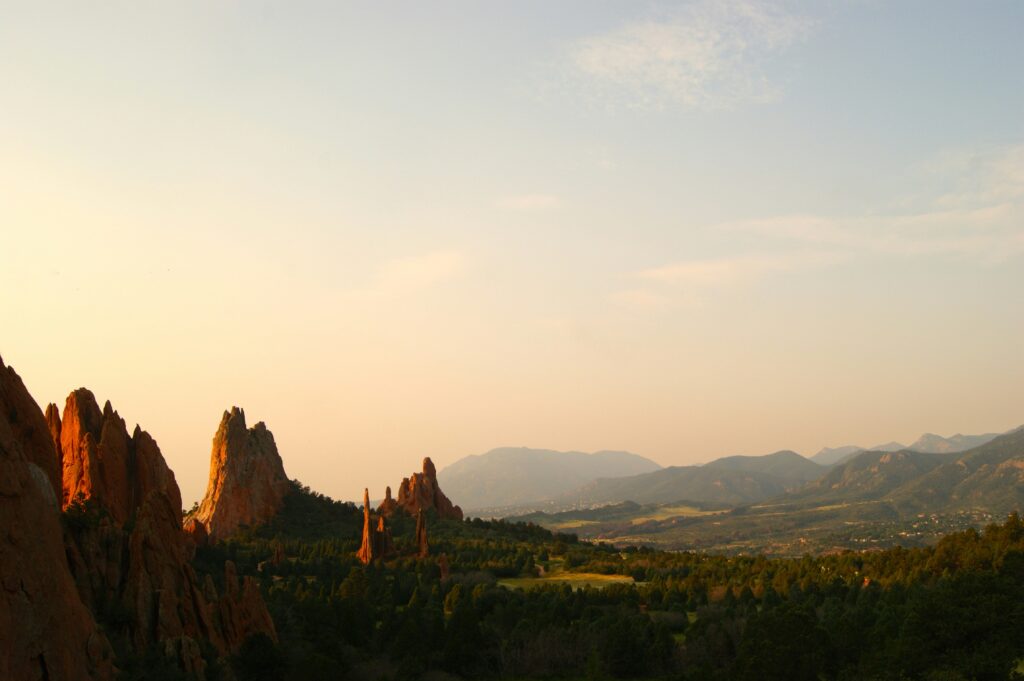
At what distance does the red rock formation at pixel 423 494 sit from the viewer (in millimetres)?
151250

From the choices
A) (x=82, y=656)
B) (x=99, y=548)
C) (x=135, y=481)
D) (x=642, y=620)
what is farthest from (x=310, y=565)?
(x=82, y=656)

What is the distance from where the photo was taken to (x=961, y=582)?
47156 mm

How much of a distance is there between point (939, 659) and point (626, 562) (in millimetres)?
75248

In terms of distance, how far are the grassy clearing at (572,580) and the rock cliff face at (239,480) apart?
46.1 meters

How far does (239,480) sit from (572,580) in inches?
2197

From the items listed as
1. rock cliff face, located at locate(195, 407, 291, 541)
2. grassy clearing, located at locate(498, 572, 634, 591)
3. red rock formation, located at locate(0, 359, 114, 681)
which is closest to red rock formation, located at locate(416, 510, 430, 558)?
grassy clearing, located at locate(498, 572, 634, 591)

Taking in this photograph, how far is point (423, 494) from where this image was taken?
15225 cm

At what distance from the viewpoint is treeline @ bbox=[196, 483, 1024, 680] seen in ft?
143

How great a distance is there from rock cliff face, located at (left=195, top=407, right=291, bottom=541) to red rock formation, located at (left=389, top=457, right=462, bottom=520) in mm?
22731

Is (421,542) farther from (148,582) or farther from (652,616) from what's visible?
(148,582)

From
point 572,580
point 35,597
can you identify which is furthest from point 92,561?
point 572,580

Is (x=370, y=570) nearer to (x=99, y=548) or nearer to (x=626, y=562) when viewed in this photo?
(x=626, y=562)

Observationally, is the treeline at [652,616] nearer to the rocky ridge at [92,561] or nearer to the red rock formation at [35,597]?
the rocky ridge at [92,561]

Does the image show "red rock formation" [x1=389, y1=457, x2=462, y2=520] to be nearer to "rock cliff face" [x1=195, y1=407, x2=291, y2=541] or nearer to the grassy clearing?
"rock cliff face" [x1=195, y1=407, x2=291, y2=541]
